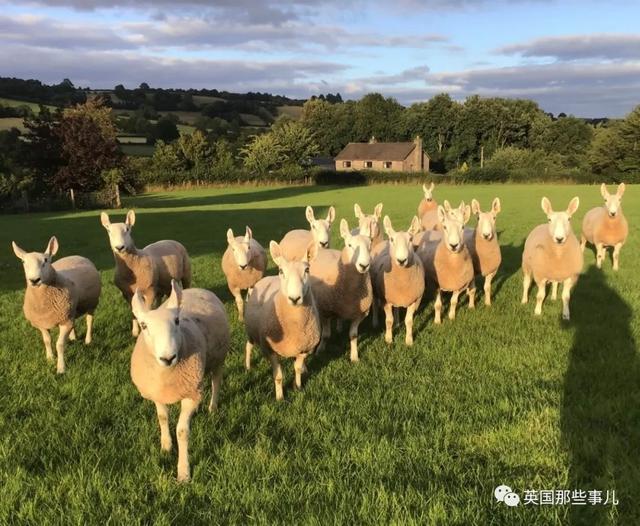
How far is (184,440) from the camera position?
457cm

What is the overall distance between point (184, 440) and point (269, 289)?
2.61 meters

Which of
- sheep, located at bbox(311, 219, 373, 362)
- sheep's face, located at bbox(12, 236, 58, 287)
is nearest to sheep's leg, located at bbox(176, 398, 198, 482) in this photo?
sheep, located at bbox(311, 219, 373, 362)

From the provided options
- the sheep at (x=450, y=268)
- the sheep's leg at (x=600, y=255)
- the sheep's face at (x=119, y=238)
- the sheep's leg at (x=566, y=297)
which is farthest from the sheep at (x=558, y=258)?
the sheep's face at (x=119, y=238)

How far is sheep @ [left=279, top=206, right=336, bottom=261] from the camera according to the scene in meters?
9.66

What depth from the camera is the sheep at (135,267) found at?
341 inches

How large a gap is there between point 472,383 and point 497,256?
4.54m

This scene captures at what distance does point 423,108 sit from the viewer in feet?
344

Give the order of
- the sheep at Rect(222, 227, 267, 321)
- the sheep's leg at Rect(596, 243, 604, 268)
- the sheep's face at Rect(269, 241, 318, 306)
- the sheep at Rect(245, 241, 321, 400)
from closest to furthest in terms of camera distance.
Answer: the sheep's face at Rect(269, 241, 318, 306)
the sheep at Rect(245, 241, 321, 400)
the sheep at Rect(222, 227, 267, 321)
the sheep's leg at Rect(596, 243, 604, 268)

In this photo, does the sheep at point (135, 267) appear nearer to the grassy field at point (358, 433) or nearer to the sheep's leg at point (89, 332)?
the sheep's leg at point (89, 332)

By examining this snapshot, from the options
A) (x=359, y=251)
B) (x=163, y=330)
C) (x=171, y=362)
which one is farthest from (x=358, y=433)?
(x=359, y=251)

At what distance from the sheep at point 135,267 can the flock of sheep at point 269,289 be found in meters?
0.02

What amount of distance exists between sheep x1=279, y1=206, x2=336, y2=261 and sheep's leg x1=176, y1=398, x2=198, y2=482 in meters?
4.91

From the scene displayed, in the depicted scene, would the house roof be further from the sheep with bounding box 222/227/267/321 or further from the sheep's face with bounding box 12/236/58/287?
the sheep's face with bounding box 12/236/58/287

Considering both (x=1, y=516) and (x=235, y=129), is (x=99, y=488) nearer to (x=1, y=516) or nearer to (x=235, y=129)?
(x=1, y=516)
